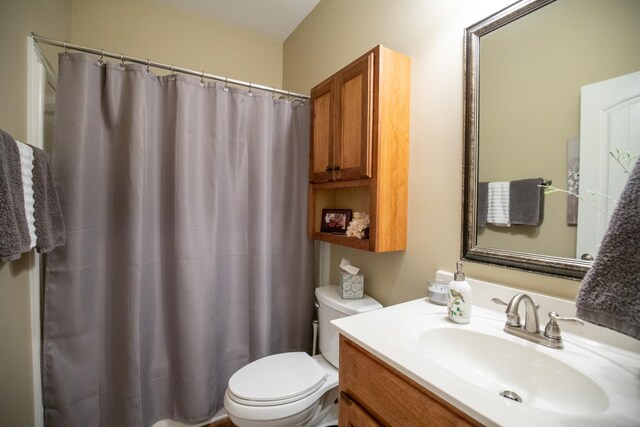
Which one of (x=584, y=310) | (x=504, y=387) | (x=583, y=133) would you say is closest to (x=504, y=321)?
(x=504, y=387)

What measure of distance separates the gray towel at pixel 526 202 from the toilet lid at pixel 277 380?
1068mm

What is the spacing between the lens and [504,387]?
75 cm

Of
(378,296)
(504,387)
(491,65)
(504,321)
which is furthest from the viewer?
(378,296)

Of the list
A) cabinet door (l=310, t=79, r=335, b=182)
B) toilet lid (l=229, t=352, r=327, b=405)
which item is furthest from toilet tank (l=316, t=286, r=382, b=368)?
cabinet door (l=310, t=79, r=335, b=182)

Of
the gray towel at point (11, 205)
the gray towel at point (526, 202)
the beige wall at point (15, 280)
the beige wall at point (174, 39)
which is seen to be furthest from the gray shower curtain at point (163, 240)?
the gray towel at point (526, 202)

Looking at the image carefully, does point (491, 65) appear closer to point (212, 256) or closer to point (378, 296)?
point (378, 296)

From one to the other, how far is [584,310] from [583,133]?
0.58 metres

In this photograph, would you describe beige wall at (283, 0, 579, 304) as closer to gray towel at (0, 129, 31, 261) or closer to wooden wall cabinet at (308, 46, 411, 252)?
wooden wall cabinet at (308, 46, 411, 252)

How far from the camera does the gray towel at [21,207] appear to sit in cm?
77

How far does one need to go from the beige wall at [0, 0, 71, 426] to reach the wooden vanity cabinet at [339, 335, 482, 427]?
1234 mm

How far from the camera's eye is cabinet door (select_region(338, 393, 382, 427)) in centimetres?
75

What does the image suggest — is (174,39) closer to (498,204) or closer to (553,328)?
(498,204)

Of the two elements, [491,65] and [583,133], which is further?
[491,65]

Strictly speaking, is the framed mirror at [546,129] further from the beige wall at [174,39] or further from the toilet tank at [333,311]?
the beige wall at [174,39]
